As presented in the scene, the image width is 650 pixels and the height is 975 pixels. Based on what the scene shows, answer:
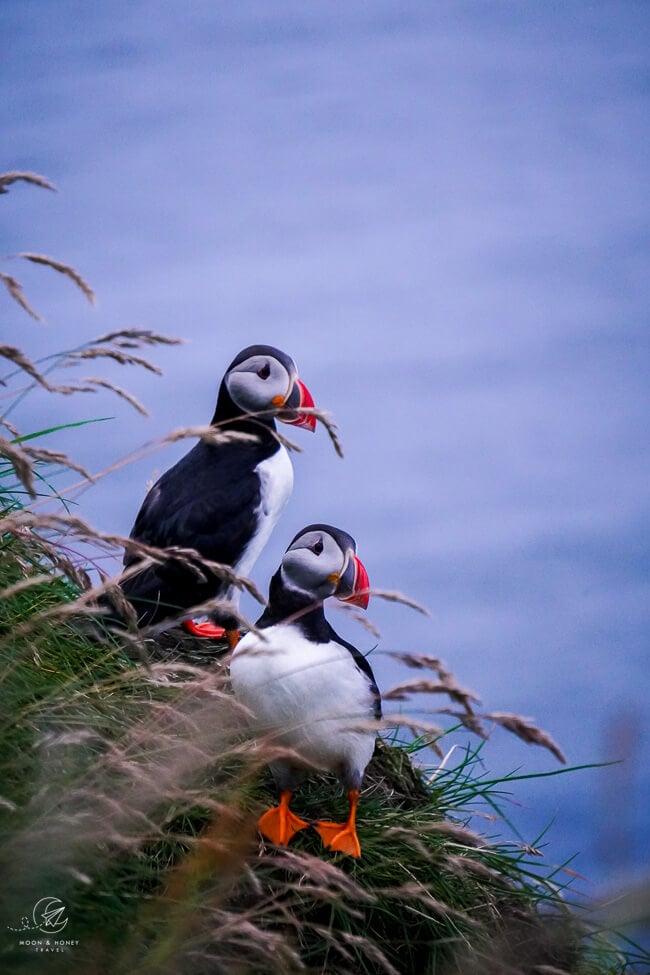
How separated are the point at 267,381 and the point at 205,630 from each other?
3.42 ft

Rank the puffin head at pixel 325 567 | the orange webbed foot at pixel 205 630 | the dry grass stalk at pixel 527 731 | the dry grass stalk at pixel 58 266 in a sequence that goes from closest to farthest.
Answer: the dry grass stalk at pixel 527 731
the dry grass stalk at pixel 58 266
the puffin head at pixel 325 567
the orange webbed foot at pixel 205 630

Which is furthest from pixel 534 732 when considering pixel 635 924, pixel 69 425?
pixel 69 425

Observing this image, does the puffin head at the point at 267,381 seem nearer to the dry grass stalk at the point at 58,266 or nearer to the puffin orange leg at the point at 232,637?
the puffin orange leg at the point at 232,637

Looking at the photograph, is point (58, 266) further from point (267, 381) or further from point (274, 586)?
point (267, 381)

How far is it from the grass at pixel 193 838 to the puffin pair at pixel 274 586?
123mm

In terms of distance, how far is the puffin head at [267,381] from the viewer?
4.09 metres

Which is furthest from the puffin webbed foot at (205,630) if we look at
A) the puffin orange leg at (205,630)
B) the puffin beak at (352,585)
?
the puffin beak at (352,585)

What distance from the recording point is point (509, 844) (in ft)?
10.6

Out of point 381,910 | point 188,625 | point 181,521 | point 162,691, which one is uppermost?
point 181,521

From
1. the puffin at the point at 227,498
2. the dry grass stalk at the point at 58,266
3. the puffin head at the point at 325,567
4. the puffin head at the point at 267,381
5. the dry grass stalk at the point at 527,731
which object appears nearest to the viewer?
the dry grass stalk at the point at 527,731

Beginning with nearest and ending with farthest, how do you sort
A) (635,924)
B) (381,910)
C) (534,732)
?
1. (635,924)
2. (534,732)
3. (381,910)

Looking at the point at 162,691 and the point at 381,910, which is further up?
the point at 162,691

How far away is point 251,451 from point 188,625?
0.75m

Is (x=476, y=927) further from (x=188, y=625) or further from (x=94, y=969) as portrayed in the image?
(x=188, y=625)
